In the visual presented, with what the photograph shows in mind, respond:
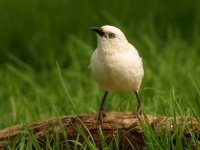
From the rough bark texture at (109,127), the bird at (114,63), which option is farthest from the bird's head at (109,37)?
the rough bark texture at (109,127)

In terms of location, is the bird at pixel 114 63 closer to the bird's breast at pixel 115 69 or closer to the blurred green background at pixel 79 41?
the bird's breast at pixel 115 69

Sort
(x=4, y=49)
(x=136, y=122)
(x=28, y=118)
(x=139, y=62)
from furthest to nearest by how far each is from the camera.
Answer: (x=4, y=49)
(x=28, y=118)
(x=139, y=62)
(x=136, y=122)

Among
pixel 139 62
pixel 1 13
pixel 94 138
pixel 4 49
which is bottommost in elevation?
pixel 94 138

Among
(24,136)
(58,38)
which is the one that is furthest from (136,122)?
(58,38)

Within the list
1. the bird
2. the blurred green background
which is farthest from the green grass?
the bird

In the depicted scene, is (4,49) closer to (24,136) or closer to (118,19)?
(118,19)
